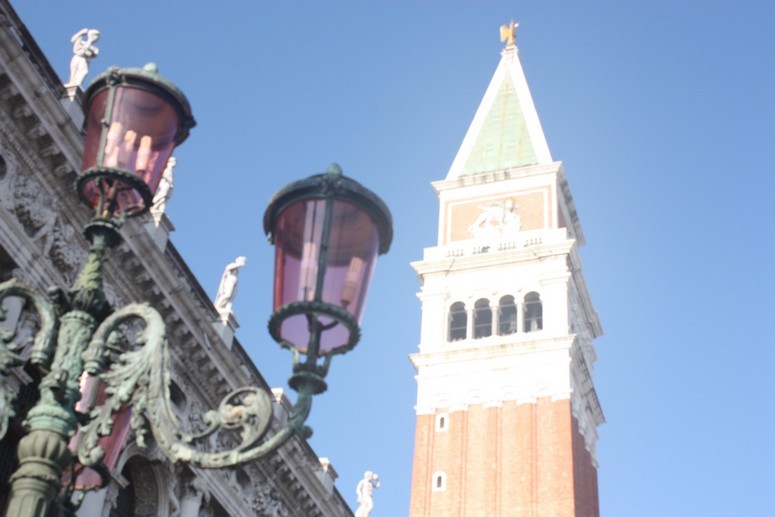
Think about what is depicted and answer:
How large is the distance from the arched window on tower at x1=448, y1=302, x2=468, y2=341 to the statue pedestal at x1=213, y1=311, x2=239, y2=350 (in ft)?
91.9

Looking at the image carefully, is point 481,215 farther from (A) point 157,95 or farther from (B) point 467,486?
(A) point 157,95

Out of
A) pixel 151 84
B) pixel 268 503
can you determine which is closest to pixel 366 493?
pixel 268 503

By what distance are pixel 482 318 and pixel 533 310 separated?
8.13ft

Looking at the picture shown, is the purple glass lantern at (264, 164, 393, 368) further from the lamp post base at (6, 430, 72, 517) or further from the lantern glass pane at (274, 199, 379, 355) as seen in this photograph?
the lamp post base at (6, 430, 72, 517)

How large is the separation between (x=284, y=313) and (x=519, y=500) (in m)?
41.5

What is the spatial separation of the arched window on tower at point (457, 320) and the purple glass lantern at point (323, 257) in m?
45.1

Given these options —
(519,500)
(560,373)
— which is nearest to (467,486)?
(519,500)

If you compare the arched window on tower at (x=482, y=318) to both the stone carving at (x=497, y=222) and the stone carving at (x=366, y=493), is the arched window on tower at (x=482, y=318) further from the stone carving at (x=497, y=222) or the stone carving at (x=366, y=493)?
the stone carving at (x=366, y=493)

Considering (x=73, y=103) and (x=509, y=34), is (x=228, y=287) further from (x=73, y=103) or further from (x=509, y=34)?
(x=509, y=34)

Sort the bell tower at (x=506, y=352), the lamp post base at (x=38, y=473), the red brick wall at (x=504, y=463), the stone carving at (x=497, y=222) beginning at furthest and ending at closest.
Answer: the stone carving at (x=497, y=222) → the bell tower at (x=506, y=352) → the red brick wall at (x=504, y=463) → the lamp post base at (x=38, y=473)

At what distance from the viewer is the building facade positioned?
726 inches

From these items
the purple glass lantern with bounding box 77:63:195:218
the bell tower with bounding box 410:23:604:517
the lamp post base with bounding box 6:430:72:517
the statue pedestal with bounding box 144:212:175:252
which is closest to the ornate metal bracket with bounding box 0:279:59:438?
the lamp post base with bounding box 6:430:72:517

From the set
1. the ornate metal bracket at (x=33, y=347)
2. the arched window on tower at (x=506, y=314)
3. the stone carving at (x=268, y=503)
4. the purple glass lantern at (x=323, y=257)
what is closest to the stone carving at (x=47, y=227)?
the stone carving at (x=268, y=503)

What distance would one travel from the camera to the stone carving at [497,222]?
55.1m
